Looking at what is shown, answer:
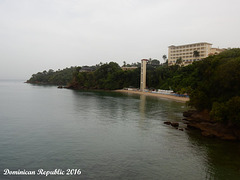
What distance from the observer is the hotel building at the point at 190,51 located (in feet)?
376

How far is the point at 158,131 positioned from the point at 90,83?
364 feet

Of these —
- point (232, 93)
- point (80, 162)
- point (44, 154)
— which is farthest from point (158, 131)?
point (44, 154)

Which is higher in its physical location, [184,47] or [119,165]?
[184,47]

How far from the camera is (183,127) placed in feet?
112

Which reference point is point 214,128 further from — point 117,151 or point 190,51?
point 190,51

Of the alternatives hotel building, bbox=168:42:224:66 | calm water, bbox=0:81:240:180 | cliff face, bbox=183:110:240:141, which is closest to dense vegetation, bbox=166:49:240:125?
cliff face, bbox=183:110:240:141

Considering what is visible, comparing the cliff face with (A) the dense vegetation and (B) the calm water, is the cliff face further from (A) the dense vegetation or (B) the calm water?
(B) the calm water

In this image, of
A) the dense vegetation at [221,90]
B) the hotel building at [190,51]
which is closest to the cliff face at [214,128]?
the dense vegetation at [221,90]

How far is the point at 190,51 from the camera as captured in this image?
122375mm

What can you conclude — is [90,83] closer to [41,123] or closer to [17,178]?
[41,123]

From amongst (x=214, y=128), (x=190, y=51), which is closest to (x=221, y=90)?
(x=214, y=128)

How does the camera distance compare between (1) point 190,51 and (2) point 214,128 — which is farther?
(1) point 190,51

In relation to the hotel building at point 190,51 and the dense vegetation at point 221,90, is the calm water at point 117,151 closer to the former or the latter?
the dense vegetation at point 221,90

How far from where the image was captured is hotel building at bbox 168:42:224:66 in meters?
114
